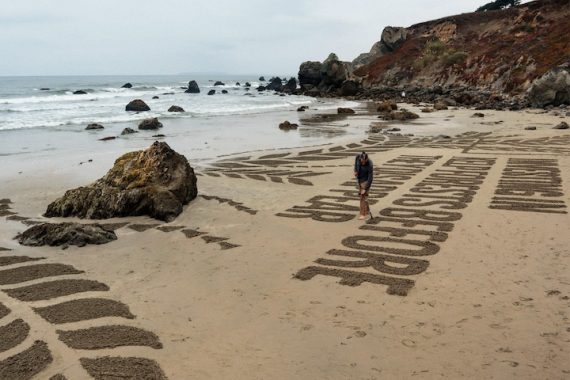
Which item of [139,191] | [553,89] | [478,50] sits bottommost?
[139,191]

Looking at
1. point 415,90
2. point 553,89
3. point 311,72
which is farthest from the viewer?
point 311,72

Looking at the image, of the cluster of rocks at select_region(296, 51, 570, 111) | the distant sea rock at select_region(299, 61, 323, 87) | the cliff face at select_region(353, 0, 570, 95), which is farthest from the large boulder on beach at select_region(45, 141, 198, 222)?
the distant sea rock at select_region(299, 61, 323, 87)

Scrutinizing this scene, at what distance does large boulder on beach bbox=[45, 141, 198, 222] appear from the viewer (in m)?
12.6

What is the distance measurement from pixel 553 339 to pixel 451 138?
21.7 metres

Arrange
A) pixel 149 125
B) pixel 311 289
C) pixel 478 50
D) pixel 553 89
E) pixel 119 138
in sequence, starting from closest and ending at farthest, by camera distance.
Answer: pixel 311 289 < pixel 119 138 < pixel 149 125 < pixel 553 89 < pixel 478 50

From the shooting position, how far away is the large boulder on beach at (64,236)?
10.4 metres

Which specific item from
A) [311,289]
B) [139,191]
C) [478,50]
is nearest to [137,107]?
[139,191]

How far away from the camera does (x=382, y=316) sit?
22.3 feet

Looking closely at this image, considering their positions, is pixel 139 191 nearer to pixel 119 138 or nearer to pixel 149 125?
pixel 119 138

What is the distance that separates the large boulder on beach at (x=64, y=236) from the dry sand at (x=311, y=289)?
0.90ft

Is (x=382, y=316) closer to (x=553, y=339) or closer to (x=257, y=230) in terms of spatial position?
(x=553, y=339)

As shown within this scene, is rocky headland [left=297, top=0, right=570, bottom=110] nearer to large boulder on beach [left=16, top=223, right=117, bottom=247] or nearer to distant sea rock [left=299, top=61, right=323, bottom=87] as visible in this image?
distant sea rock [left=299, top=61, right=323, bottom=87]

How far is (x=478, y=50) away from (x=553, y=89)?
3156 centimetres

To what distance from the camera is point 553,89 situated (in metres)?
39.9
